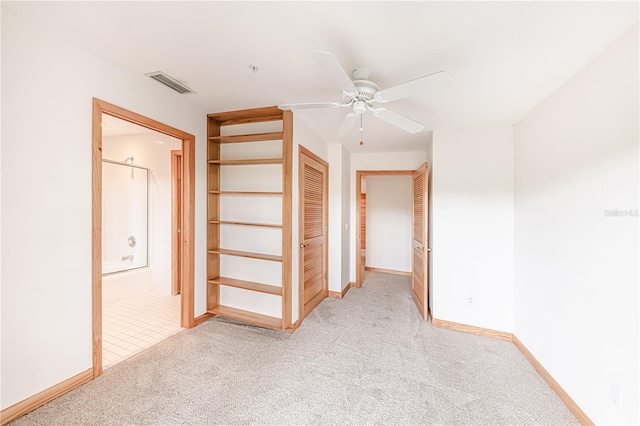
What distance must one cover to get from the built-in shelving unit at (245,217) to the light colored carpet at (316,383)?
34 cm

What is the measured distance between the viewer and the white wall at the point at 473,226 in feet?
9.18

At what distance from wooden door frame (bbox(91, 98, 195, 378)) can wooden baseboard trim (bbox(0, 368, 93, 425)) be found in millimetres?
80

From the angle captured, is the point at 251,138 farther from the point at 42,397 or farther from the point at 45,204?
the point at 42,397

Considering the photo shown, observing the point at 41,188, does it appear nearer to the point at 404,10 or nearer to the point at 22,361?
the point at 22,361

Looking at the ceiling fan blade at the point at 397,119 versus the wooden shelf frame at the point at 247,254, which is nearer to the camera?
the ceiling fan blade at the point at 397,119

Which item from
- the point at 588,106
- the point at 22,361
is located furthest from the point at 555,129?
the point at 22,361

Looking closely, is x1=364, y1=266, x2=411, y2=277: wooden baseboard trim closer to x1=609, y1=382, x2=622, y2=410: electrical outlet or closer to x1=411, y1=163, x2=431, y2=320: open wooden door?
x1=411, y1=163, x2=431, y2=320: open wooden door

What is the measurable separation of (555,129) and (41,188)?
3662mm

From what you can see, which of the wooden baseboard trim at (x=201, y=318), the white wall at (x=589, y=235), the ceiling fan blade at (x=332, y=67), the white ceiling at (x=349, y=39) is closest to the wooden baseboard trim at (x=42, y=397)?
the wooden baseboard trim at (x=201, y=318)

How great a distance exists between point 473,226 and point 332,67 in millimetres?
2445

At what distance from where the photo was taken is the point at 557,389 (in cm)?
191

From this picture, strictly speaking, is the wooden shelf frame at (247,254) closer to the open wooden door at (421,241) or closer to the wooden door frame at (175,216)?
the wooden door frame at (175,216)

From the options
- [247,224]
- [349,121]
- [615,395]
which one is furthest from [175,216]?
[615,395]

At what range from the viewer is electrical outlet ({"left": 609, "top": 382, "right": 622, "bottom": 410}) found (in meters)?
1.41
